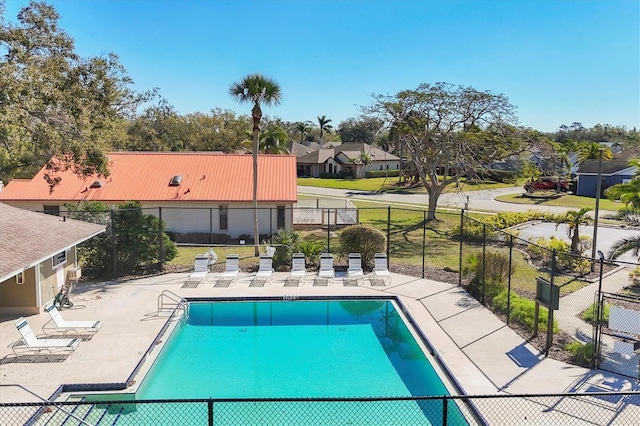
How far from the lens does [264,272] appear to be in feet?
60.6

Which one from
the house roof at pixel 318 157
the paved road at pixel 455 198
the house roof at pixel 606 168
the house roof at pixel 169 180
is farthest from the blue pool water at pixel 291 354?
the house roof at pixel 318 157

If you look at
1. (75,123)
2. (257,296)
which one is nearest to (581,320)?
(257,296)

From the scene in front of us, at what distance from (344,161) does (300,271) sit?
53246 millimetres

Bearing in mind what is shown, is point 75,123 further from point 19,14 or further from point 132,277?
point 19,14

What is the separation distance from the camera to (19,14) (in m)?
22.2

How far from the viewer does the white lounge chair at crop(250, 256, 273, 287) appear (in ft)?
58.9

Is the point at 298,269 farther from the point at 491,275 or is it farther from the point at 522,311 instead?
the point at 522,311

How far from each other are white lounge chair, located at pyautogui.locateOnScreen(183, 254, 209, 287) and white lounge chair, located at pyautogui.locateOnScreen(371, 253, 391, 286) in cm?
608

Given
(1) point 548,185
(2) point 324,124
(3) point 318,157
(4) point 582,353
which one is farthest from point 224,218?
(2) point 324,124

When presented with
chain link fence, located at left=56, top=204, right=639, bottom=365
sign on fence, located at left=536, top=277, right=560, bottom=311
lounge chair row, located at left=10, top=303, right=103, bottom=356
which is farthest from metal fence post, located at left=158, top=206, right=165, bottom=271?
sign on fence, located at left=536, top=277, right=560, bottom=311

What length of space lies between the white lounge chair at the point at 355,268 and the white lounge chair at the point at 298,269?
1636mm

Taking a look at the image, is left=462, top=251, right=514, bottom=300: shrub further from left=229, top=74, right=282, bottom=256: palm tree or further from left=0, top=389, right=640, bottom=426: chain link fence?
left=229, top=74, right=282, bottom=256: palm tree

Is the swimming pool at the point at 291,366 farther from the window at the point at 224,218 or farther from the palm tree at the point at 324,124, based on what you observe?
the palm tree at the point at 324,124

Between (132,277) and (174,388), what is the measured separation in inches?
362
